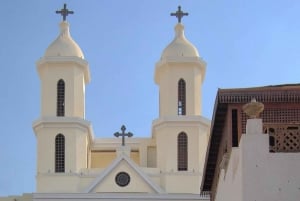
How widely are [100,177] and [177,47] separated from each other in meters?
7.21

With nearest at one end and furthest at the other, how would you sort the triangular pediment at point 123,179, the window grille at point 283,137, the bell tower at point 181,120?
the window grille at point 283,137 → the triangular pediment at point 123,179 → the bell tower at point 181,120

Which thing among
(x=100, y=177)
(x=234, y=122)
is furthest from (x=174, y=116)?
(x=234, y=122)

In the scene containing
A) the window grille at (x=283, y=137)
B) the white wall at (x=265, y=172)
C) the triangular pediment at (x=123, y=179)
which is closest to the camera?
the white wall at (x=265, y=172)

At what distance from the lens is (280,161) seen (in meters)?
17.8

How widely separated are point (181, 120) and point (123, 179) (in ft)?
12.8

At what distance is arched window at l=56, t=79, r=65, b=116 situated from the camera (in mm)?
57125

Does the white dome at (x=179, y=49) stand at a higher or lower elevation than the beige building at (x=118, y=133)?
higher

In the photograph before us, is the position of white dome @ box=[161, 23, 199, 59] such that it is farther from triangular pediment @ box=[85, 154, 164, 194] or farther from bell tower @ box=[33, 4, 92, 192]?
triangular pediment @ box=[85, 154, 164, 194]

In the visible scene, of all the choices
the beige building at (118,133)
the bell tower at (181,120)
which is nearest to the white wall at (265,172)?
the beige building at (118,133)

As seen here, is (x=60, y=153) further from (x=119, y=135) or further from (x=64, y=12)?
(x=64, y=12)

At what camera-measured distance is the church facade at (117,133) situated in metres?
56.4

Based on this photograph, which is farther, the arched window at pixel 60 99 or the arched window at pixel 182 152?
the arched window at pixel 60 99

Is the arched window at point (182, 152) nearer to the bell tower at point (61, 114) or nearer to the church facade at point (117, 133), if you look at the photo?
the church facade at point (117, 133)

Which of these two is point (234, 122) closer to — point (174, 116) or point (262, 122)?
point (262, 122)
